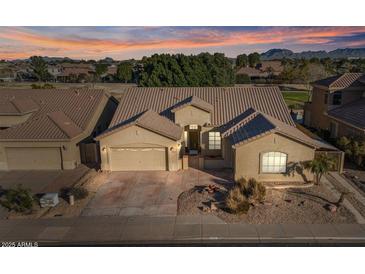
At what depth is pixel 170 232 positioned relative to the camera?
516 inches

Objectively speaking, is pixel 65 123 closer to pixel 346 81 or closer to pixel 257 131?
pixel 257 131

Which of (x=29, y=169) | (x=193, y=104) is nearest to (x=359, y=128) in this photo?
(x=193, y=104)

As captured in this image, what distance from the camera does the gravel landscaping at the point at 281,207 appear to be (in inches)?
547

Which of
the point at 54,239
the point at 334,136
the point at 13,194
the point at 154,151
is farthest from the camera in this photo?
the point at 334,136

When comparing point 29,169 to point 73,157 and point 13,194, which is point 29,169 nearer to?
point 73,157

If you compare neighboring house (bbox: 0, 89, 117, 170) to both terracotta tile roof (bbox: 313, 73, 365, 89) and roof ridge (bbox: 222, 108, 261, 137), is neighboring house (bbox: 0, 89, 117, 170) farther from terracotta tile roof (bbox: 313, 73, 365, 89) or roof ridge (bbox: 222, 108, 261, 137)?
terracotta tile roof (bbox: 313, 73, 365, 89)

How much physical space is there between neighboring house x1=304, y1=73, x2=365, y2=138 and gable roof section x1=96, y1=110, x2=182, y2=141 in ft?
41.4

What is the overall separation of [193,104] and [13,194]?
12656mm

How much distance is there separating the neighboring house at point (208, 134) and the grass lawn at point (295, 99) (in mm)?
22514

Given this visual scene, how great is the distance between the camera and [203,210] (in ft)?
48.6

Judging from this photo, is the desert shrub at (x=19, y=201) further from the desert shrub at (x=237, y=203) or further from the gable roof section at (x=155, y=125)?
the desert shrub at (x=237, y=203)

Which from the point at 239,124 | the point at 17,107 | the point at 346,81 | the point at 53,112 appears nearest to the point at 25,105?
the point at 17,107

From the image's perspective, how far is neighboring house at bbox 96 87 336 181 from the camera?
17688 mm

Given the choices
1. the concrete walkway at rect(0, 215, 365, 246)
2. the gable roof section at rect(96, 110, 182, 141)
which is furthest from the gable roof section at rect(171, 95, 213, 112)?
the concrete walkway at rect(0, 215, 365, 246)
